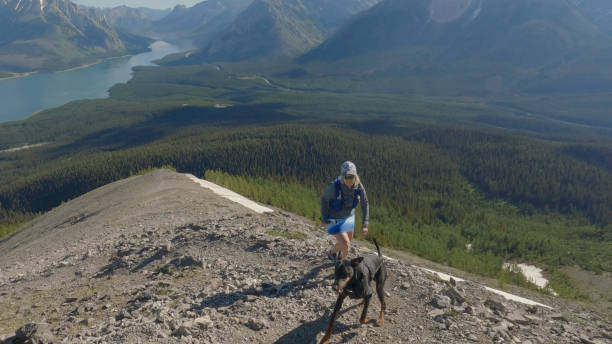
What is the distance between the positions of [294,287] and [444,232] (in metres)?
58.5

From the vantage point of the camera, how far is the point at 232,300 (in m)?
11.9

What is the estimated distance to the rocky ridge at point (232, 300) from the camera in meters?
10.4

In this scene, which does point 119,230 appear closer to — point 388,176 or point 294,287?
point 294,287

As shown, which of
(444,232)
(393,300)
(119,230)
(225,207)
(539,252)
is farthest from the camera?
(444,232)

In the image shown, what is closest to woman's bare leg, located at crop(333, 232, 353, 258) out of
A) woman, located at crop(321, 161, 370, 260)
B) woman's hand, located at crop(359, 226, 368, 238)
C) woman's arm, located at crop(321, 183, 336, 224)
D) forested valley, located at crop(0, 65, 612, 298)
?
woman, located at crop(321, 161, 370, 260)

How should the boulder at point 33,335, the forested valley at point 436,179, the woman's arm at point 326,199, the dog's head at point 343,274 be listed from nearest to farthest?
the dog's head at point 343,274 → the boulder at point 33,335 → the woman's arm at point 326,199 → the forested valley at point 436,179

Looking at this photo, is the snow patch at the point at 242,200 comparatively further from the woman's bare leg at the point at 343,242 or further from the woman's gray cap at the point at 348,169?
the woman's gray cap at the point at 348,169

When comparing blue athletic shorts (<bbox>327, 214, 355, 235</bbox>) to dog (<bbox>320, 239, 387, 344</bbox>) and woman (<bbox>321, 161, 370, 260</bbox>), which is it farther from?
dog (<bbox>320, 239, 387, 344</bbox>)

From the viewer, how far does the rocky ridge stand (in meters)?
10.4

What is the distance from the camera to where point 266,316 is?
1105 cm

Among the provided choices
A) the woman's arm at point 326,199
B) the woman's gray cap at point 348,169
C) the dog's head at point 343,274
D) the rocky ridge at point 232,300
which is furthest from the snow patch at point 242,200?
the dog's head at point 343,274


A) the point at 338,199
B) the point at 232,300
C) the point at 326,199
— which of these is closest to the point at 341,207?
the point at 338,199

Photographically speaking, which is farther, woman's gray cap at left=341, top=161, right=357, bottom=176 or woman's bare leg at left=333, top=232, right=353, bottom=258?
woman's bare leg at left=333, top=232, right=353, bottom=258

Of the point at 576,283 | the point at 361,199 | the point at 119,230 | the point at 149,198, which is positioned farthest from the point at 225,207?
the point at 576,283
